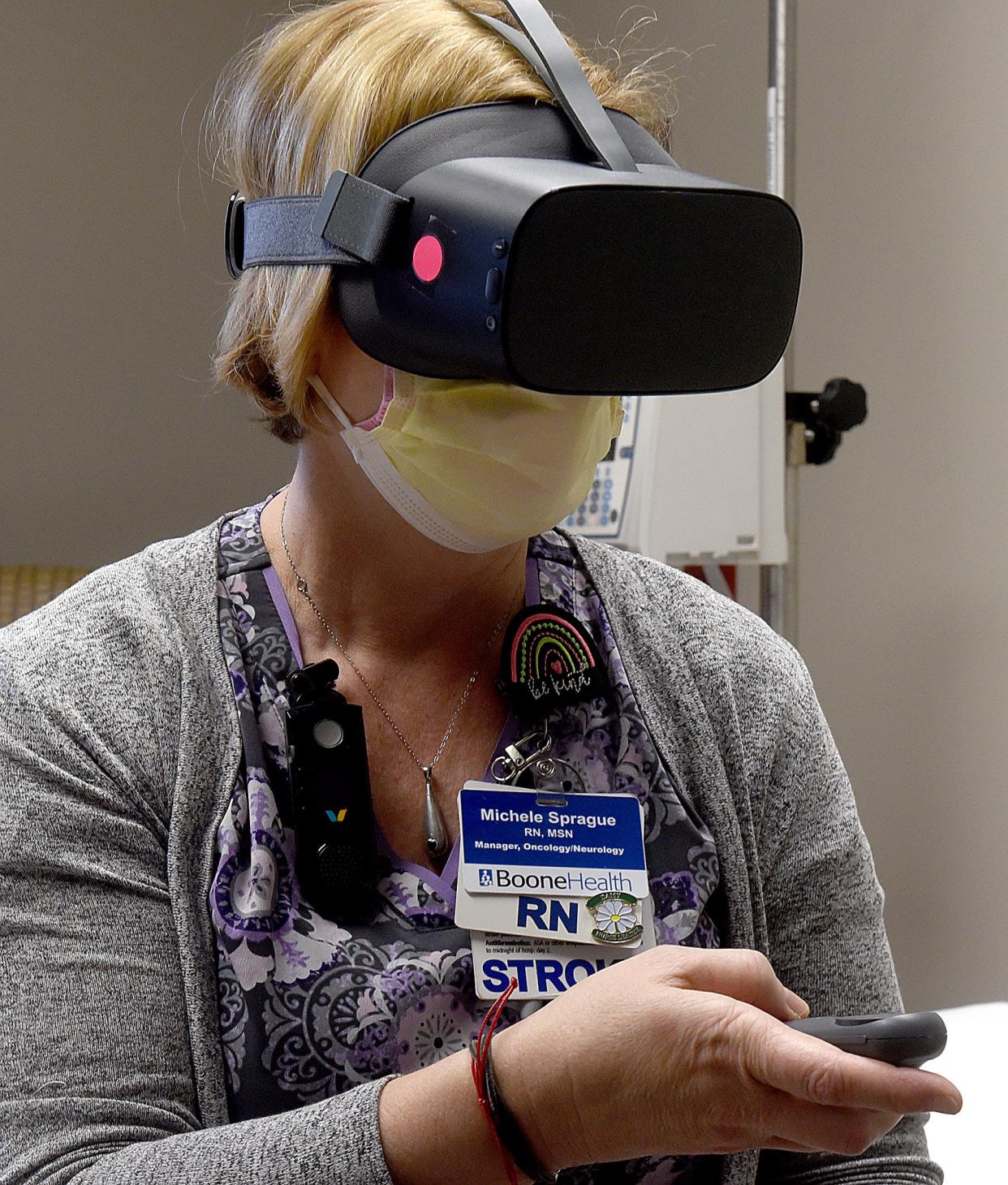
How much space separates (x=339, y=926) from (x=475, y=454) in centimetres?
32

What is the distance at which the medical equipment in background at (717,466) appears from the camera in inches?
80.2

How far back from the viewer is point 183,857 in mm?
886

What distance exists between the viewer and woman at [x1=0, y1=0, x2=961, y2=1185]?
2.48ft

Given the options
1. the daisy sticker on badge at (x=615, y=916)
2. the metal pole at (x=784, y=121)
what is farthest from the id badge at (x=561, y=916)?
the metal pole at (x=784, y=121)

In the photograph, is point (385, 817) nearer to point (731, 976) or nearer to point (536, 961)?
point (536, 961)

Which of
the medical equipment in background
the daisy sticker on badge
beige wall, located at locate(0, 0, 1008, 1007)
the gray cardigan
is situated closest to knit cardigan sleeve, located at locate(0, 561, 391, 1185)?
the gray cardigan

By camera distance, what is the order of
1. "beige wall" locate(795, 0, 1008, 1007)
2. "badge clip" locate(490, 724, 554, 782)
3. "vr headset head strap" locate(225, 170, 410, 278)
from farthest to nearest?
"beige wall" locate(795, 0, 1008, 1007)
"badge clip" locate(490, 724, 554, 782)
"vr headset head strap" locate(225, 170, 410, 278)

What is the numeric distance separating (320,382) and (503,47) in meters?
0.26

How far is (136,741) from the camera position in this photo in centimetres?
90

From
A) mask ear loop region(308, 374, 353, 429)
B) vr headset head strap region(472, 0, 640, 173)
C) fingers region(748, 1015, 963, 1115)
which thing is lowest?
fingers region(748, 1015, 963, 1115)

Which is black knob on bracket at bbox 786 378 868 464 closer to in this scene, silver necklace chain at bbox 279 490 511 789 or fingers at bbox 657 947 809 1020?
silver necklace chain at bbox 279 490 511 789

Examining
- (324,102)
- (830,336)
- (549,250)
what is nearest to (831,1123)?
(549,250)

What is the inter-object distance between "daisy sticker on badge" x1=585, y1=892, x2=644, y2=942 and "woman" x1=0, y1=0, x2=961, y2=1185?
25mm

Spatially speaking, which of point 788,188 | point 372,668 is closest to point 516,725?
point 372,668
